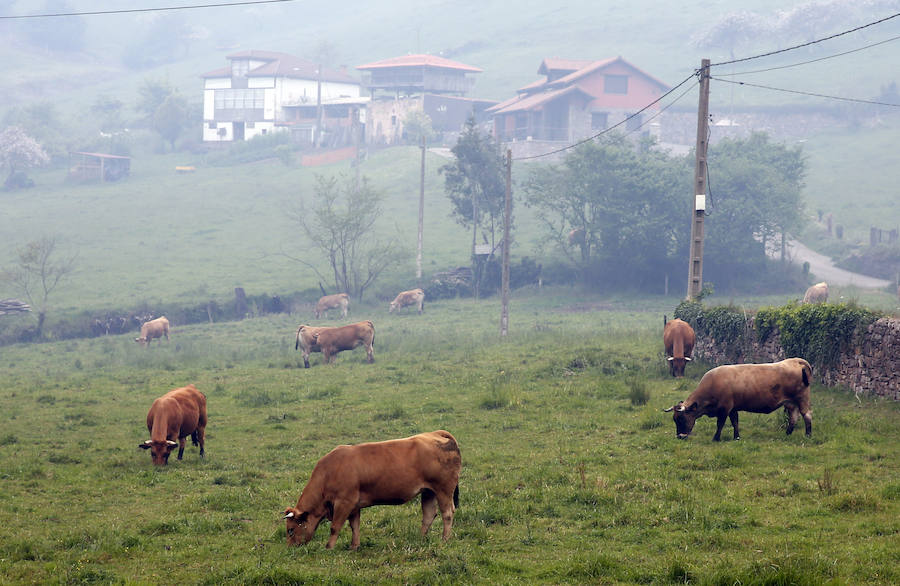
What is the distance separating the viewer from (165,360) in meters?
30.8

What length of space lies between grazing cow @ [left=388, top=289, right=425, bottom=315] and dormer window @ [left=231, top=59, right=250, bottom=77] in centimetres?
6904

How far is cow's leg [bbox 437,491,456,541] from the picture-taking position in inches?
397

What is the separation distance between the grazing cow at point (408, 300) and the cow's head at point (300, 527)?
34682 mm

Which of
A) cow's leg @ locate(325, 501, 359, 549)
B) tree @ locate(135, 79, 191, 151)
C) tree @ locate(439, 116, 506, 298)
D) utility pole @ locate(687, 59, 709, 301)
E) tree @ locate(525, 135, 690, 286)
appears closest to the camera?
cow's leg @ locate(325, 501, 359, 549)

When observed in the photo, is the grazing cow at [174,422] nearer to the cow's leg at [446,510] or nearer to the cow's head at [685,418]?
the cow's leg at [446,510]

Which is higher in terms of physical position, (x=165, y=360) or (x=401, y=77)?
(x=401, y=77)

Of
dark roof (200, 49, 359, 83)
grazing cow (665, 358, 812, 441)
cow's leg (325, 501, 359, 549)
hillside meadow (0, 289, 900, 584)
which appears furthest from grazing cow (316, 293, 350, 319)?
dark roof (200, 49, 359, 83)

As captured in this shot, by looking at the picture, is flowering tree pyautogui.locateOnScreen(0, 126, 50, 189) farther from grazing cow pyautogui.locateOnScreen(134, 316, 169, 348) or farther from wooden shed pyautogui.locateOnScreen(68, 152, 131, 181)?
grazing cow pyautogui.locateOnScreen(134, 316, 169, 348)

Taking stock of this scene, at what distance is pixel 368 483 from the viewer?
980 cm

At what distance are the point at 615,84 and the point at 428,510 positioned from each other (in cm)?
7552

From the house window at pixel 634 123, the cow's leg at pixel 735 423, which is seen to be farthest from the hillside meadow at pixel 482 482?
the house window at pixel 634 123

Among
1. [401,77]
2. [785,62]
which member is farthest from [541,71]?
[785,62]

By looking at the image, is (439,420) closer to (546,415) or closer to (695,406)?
(546,415)

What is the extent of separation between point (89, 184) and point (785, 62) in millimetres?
82808
